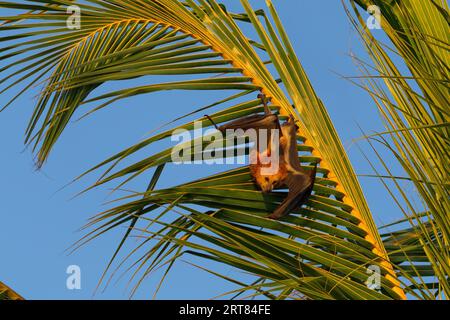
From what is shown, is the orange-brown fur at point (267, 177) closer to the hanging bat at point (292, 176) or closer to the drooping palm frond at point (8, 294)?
the hanging bat at point (292, 176)

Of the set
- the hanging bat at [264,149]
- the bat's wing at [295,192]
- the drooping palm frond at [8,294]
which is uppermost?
the hanging bat at [264,149]

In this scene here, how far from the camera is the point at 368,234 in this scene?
2.30 m

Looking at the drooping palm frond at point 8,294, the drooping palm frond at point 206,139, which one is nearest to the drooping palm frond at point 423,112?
the drooping palm frond at point 206,139

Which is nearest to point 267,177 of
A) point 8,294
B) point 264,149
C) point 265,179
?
point 265,179

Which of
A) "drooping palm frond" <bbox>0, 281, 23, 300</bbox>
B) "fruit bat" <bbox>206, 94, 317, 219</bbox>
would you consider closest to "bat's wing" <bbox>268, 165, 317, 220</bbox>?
"fruit bat" <bbox>206, 94, 317, 219</bbox>

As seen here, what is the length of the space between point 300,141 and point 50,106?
3.74ft

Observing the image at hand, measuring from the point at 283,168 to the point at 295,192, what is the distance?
0.11 meters

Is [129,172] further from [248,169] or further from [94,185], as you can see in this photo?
[248,169]

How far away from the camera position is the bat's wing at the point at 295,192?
2188 mm

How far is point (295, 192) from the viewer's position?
2197mm

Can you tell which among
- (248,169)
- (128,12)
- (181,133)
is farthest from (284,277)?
(128,12)

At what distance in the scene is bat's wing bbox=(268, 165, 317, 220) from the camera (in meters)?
2.19

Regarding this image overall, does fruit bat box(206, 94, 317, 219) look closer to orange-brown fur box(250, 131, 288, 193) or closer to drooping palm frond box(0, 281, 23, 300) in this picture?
orange-brown fur box(250, 131, 288, 193)

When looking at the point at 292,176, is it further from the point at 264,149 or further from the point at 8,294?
the point at 8,294
